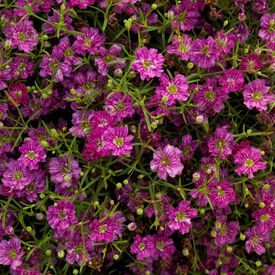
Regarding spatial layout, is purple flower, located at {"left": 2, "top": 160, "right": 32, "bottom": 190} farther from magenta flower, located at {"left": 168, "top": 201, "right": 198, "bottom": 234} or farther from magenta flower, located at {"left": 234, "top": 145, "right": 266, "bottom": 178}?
magenta flower, located at {"left": 234, "top": 145, "right": 266, "bottom": 178}

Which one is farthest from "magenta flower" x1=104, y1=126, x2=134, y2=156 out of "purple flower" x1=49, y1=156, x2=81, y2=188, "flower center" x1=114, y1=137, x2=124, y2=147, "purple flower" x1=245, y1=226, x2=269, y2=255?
"purple flower" x1=245, y1=226, x2=269, y2=255

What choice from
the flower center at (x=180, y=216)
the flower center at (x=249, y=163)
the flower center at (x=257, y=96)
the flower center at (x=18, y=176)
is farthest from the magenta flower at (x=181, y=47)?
the flower center at (x=18, y=176)

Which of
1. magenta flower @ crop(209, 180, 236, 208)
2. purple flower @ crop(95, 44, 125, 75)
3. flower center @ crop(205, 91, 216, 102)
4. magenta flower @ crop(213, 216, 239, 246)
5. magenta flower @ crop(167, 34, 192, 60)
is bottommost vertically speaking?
magenta flower @ crop(213, 216, 239, 246)

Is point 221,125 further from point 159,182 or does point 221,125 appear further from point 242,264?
point 242,264

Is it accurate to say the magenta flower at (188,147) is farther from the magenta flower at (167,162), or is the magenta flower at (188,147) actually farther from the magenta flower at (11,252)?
the magenta flower at (11,252)

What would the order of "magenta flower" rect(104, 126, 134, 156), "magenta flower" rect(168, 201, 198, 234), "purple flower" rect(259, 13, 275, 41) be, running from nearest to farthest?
"magenta flower" rect(104, 126, 134, 156) → "magenta flower" rect(168, 201, 198, 234) → "purple flower" rect(259, 13, 275, 41)

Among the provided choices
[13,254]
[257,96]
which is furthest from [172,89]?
[13,254]

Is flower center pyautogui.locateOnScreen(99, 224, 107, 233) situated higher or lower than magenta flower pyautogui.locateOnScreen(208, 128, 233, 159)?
lower
